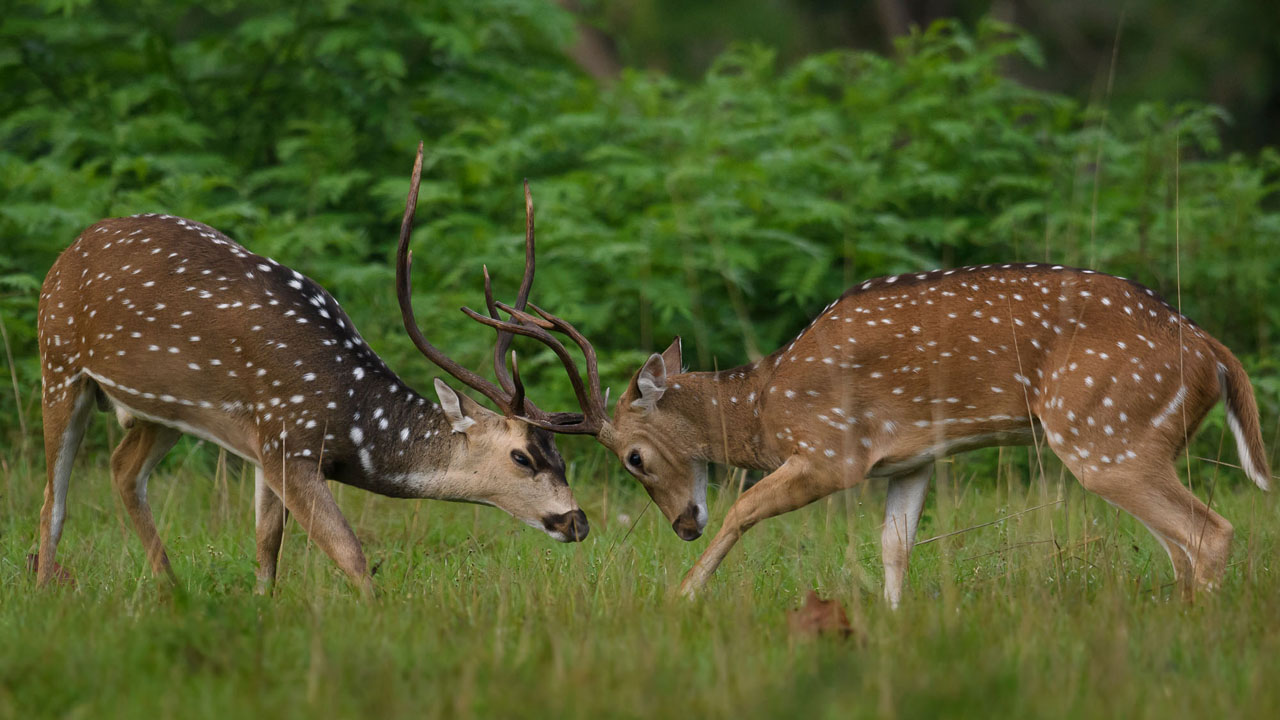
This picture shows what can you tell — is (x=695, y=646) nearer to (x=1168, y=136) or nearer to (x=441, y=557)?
(x=441, y=557)

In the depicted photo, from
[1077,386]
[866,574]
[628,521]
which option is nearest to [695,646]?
[866,574]

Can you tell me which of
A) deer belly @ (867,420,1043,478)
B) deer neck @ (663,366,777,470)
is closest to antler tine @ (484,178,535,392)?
deer neck @ (663,366,777,470)

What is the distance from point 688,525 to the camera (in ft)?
20.1

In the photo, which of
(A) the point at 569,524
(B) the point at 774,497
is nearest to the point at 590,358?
(A) the point at 569,524

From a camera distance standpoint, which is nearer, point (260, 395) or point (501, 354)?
point (260, 395)

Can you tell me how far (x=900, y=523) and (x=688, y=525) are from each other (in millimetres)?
963

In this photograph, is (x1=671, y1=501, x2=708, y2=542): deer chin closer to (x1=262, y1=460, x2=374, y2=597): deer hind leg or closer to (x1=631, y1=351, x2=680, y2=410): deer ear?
(x1=631, y1=351, x2=680, y2=410): deer ear

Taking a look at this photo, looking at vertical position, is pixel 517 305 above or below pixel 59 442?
above

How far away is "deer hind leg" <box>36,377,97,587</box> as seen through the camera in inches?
218

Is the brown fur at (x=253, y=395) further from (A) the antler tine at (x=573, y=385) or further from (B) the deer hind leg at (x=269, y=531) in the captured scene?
(A) the antler tine at (x=573, y=385)

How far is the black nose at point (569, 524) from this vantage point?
5.73 m

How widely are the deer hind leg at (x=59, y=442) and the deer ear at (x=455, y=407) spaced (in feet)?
4.95

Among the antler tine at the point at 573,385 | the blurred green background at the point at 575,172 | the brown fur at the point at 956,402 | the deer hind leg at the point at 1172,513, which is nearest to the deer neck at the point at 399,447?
the antler tine at the point at 573,385

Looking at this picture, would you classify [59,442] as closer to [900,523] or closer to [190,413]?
[190,413]
